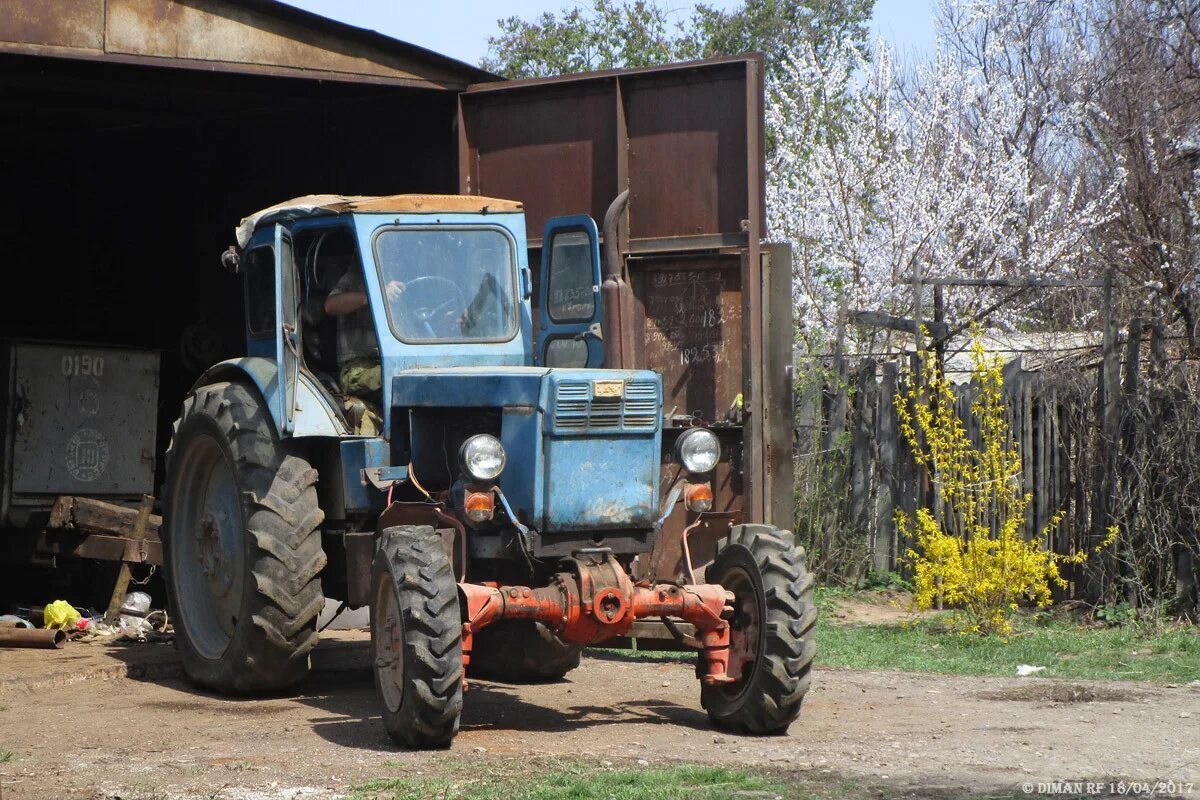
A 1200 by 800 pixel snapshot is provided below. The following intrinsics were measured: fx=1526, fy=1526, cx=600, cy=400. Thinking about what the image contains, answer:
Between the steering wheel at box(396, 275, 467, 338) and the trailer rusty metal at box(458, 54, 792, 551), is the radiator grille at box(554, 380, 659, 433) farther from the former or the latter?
the trailer rusty metal at box(458, 54, 792, 551)

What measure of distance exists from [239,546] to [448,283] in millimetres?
1915

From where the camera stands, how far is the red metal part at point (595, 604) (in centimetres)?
684

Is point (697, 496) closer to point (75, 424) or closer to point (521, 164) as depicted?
point (521, 164)

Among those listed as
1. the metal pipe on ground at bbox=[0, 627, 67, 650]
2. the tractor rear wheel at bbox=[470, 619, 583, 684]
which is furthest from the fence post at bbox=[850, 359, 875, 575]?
the metal pipe on ground at bbox=[0, 627, 67, 650]

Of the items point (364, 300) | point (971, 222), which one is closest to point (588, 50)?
point (971, 222)

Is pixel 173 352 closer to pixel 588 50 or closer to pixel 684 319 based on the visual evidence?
pixel 684 319

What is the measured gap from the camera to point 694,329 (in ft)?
33.7

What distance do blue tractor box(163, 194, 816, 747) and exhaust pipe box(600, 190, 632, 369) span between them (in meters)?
0.03

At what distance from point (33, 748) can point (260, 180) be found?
8.71m

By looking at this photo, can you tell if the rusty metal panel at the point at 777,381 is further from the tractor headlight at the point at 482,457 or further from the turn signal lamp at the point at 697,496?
the tractor headlight at the point at 482,457

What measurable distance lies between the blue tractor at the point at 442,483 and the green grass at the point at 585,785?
1.99 feet

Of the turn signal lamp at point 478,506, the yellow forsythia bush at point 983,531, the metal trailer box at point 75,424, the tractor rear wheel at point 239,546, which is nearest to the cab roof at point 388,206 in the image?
the tractor rear wheel at point 239,546

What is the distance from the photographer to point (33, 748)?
686 centimetres

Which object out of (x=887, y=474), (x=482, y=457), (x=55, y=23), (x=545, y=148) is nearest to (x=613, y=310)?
(x=482, y=457)
